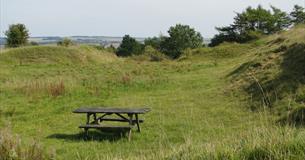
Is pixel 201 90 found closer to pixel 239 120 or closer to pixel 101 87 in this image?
pixel 101 87

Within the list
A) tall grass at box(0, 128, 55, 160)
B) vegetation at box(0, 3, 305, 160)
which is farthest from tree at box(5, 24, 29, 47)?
tall grass at box(0, 128, 55, 160)

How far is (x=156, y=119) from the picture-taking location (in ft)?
43.5

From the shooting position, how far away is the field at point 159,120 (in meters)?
5.29

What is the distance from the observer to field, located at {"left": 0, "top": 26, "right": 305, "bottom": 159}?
529 centimetres

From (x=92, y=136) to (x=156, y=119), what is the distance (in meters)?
2.52

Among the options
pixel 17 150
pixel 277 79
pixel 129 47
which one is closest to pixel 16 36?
pixel 129 47

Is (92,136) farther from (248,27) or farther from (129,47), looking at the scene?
(129,47)

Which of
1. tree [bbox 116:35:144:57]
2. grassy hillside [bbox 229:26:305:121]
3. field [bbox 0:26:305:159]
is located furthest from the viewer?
tree [bbox 116:35:144:57]

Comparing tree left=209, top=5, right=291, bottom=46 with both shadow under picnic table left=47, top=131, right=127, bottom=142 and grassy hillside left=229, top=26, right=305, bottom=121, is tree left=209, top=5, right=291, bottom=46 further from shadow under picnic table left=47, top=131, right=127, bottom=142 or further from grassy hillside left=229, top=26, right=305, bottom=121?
shadow under picnic table left=47, top=131, right=127, bottom=142

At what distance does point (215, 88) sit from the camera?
59.0ft

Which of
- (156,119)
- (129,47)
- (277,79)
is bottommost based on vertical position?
(129,47)

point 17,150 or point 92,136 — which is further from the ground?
point 17,150

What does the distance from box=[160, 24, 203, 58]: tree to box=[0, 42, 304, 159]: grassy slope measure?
38694 mm

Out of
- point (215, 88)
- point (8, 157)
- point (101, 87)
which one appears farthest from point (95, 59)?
point (8, 157)
